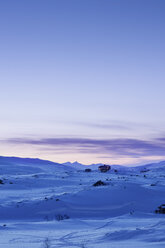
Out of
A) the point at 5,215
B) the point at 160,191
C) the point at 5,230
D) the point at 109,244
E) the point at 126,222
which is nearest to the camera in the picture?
the point at 109,244

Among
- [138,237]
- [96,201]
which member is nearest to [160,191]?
[96,201]

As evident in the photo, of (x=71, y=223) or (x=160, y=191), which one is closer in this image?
(x=71, y=223)

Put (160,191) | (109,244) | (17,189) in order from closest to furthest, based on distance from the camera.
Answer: (109,244)
(160,191)
(17,189)

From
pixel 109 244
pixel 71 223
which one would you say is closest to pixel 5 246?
pixel 109 244

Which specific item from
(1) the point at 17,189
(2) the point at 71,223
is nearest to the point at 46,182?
(1) the point at 17,189

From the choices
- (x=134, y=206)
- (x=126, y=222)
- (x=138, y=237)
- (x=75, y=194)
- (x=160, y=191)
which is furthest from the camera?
(x=160, y=191)

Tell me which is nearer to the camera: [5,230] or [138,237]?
[138,237]

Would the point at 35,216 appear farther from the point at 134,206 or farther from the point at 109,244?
the point at 109,244

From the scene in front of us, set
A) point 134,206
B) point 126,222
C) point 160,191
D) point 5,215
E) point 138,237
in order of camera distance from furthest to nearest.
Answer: point 160,191
point 134,206
point 5,215
point 126,222
point 138,237

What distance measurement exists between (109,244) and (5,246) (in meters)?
2.34

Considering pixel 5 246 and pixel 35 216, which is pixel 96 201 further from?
pixel 5 246

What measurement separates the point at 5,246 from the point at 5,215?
6059 mm

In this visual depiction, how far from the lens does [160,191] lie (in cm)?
1736

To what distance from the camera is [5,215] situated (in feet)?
41.4
